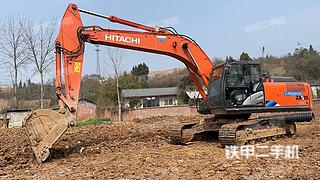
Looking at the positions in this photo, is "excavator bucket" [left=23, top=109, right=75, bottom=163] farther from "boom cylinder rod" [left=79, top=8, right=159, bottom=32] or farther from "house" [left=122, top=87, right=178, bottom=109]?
"house" [left=122, top=87, right=178, bottom=109]

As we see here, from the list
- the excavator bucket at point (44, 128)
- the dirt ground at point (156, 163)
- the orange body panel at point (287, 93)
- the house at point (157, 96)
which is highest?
the house at point (157, 96)

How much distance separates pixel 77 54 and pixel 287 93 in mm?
5946

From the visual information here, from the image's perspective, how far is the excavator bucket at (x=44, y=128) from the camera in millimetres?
8328

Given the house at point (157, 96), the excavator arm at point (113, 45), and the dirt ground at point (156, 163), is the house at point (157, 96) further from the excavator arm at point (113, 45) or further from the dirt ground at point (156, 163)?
the dirt ground at point (156, 163)

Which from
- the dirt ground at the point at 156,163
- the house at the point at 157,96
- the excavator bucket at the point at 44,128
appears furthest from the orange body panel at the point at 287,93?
the house at the point at 157,96

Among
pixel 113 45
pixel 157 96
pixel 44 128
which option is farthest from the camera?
pixel 157 96

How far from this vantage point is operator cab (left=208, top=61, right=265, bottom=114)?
1030 centimetres

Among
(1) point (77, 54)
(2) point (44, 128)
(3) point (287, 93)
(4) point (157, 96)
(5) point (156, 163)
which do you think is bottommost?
(5) point (156, 163)

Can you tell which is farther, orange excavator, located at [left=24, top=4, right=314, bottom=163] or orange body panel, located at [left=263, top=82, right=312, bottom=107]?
orange body panel, located at [left=263, top=82, right=312, bottom=107]

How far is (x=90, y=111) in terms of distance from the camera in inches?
1355

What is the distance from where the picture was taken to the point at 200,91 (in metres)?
11.6

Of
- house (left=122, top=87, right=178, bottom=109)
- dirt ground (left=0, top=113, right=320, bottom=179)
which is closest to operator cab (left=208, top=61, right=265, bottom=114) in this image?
dirt ground (left=0, top=113, right=320, bottom=179)

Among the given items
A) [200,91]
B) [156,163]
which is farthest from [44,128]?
[200,91]

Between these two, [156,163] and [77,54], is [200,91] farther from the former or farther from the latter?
[156,163]
